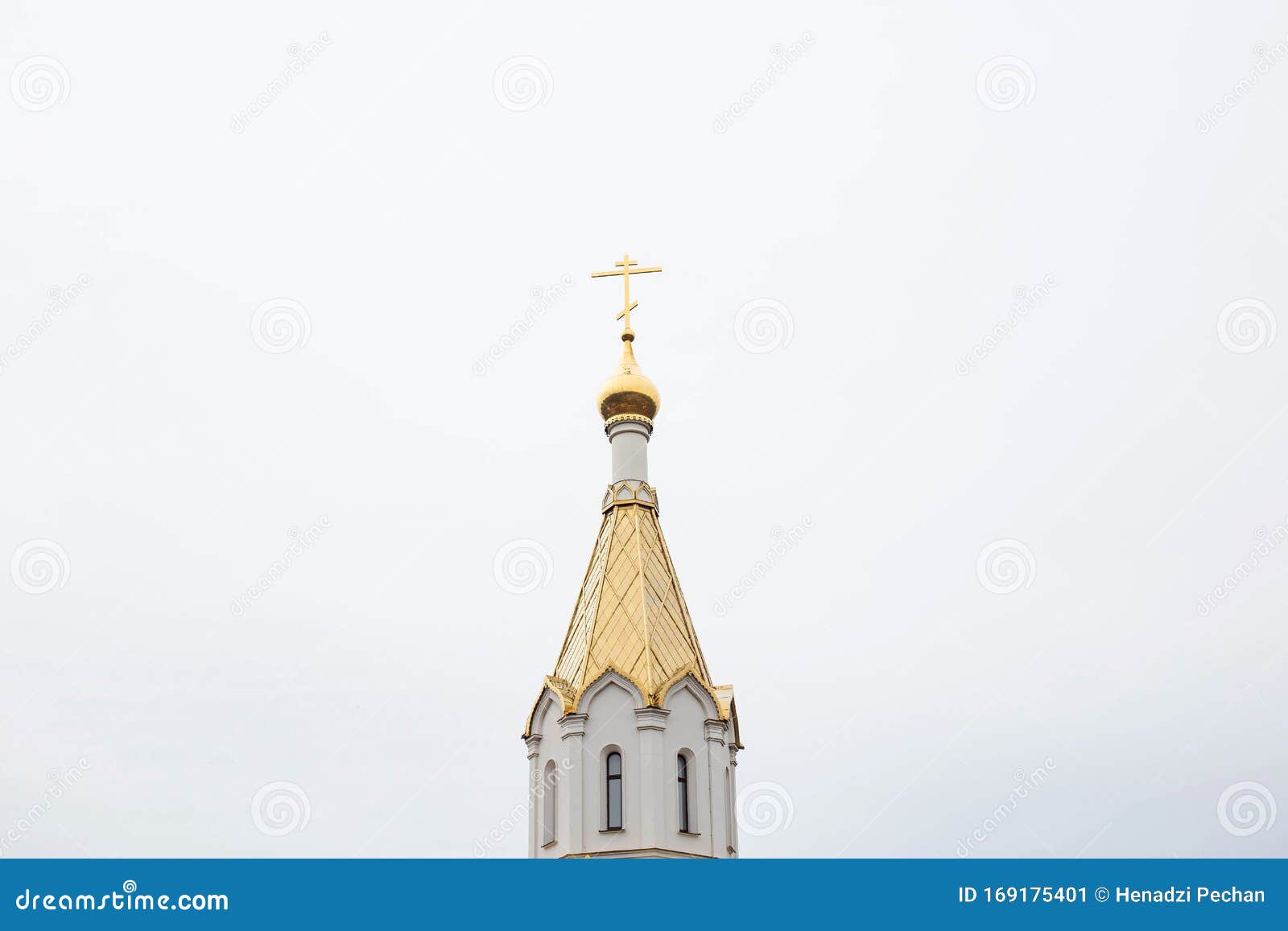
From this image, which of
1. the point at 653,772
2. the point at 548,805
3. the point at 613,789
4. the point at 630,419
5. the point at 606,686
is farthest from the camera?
the point at 630,419

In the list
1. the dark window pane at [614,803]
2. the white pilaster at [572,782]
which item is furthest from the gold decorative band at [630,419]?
the dark window pane at [614,803]

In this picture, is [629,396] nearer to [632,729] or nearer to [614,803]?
[632,729]

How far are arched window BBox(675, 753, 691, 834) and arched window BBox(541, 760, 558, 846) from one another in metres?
1.96

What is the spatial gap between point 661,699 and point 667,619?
1.67 meters

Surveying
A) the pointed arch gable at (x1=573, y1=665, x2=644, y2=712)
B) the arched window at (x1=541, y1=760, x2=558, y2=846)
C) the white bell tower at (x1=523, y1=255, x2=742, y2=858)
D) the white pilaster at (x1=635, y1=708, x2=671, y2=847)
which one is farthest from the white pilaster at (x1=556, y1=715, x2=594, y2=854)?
the white pilaster at (x1=635, y1=708, x2=671, y2=847)

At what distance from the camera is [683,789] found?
1902 centimetres

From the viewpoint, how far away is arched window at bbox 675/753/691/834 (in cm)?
1866

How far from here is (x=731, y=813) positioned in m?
19.9

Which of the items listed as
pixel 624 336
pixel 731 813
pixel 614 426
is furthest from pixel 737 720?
pixel 624 336

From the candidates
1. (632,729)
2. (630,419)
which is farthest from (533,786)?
(630,419)

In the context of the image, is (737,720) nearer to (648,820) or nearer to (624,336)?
(648,820)

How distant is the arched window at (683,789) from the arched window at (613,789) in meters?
0.87

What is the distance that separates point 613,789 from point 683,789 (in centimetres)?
118

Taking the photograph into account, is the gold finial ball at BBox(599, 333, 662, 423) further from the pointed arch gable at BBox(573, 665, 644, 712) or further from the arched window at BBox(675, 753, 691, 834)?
the arched window at BBox(675, 753, 691, 834)
